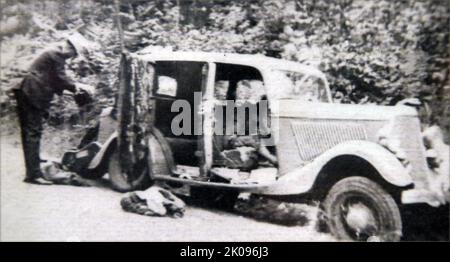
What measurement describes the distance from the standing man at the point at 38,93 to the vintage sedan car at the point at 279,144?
25 centimetres

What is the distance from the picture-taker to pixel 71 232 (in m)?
3.13

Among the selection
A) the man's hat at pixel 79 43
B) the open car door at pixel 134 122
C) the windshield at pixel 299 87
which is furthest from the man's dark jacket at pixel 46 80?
the windshield at pixel 299 87

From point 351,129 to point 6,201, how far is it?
2.54 metres

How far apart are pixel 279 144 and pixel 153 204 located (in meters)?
1.01

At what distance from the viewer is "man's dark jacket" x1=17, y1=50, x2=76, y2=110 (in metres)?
3.30

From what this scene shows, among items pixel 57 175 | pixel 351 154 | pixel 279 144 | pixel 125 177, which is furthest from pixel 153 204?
pixel 351 154

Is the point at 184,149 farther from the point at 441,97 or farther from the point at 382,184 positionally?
the point at 441,97

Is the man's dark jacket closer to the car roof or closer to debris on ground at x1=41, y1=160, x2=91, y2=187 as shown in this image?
debris on ground at x1=41, y1=160, x2=91, y2=187

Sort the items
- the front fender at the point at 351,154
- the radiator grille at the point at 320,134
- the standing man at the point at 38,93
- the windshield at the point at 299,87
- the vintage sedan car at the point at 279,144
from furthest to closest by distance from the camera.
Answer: the standing man at the point at 38,93
the windshield at the point at 299,87
the radiator grille at the point at 320,134
the vintage sedan car at the point at 279,144
the front fender at the point at 351,154

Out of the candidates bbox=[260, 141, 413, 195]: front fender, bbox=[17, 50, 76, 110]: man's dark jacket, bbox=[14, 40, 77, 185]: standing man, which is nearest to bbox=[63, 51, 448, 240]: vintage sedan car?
bbox=[260, 141, 413, 195]: front fender

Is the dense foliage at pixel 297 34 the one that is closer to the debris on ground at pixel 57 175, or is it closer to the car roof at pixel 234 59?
the car roof at pixel 234 59

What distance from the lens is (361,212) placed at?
2904 mm

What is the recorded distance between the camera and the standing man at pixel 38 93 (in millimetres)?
3266
